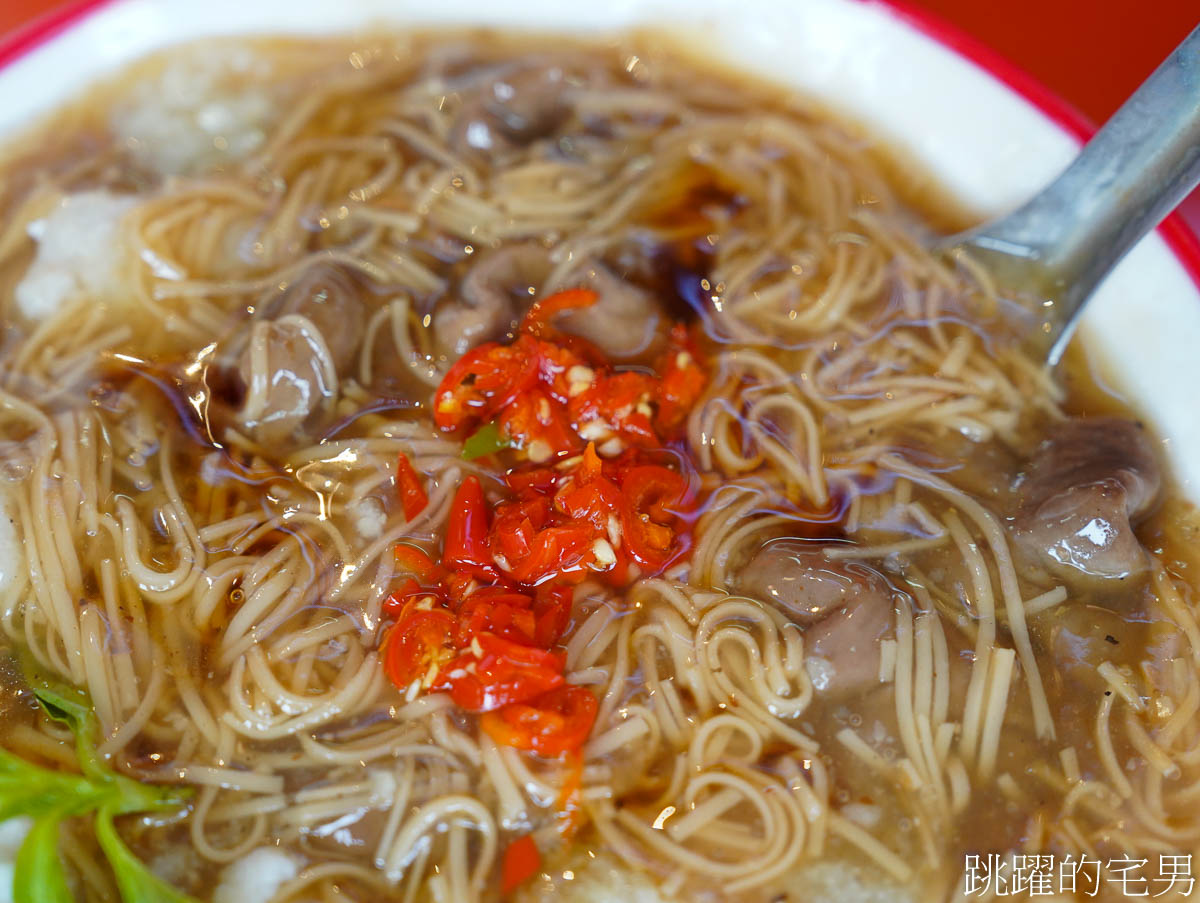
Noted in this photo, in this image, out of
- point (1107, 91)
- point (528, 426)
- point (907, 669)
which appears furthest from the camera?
point (1107, 91)

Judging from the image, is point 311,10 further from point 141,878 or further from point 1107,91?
point 1107,91

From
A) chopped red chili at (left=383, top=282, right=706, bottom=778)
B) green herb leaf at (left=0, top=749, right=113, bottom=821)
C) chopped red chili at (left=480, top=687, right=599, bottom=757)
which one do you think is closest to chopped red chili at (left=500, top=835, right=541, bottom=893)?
chopped red chili at (left=383, top=282, right=706, bottom=778)

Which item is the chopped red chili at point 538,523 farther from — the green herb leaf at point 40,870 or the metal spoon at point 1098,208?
the metal spoon at point 1098,208

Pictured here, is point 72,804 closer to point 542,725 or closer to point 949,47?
point 542,725

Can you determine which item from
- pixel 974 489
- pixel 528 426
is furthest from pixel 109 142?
pixel 974 489

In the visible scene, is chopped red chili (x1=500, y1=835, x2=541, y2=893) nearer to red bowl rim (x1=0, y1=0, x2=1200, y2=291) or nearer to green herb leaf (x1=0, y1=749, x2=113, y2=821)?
green herb leaf (x1=0, y1=749, x2=113, y2=821)

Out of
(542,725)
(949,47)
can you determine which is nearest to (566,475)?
(542,725)
